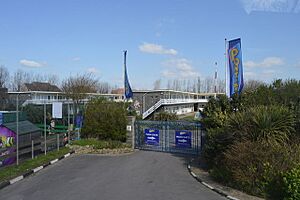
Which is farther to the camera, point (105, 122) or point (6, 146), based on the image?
point (105, 122)

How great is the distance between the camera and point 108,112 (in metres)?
21.1

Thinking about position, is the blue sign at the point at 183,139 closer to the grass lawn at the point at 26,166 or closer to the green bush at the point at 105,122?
the green bush at the point at 105,122

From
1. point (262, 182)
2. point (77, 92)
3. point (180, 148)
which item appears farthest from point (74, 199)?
point (77, 92)

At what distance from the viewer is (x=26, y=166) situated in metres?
13.2

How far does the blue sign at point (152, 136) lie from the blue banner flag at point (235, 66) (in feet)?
17.2

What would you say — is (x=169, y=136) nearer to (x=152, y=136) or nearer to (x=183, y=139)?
(x=152, y=136)

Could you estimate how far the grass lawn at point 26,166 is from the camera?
38.0ft

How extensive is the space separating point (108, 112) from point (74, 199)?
1238cm

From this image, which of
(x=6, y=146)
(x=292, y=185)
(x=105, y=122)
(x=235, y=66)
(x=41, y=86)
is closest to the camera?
(x=292, y=185)

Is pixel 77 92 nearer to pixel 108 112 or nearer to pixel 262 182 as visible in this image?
pixel 108 112

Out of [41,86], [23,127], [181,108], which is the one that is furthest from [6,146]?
[181,108]

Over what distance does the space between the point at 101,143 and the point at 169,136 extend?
4319mm

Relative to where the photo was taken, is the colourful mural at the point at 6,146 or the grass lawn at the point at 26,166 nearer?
the grass lawn at the point at 26,166

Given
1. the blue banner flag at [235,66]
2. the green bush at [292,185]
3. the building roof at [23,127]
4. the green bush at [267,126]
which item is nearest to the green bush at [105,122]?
the building roof at [23,127]
